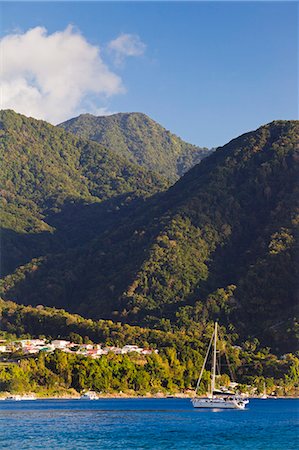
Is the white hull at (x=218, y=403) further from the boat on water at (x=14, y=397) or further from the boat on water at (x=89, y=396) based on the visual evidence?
the boat on water at (x=14, y=397)

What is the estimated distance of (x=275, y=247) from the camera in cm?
16188

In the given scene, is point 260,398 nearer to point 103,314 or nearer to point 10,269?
point 103,314

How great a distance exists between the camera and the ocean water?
155ft

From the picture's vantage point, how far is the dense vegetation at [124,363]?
336ft

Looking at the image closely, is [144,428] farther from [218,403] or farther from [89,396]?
[89,396]

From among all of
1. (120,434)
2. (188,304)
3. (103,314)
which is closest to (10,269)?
(103,314)

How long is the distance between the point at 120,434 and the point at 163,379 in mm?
60973

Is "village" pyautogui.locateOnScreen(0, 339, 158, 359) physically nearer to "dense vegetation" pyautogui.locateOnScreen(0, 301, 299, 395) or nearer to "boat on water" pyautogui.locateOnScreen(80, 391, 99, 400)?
"dense vegetation" pyautogui.locateOnScreen(0, 301, 299, 395)

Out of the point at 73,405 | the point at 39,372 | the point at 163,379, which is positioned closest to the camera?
the point at 73,405

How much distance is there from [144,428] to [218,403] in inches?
912

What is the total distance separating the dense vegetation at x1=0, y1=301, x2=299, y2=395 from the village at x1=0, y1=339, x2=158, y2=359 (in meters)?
3.48

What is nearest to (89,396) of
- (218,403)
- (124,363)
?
(124,363)

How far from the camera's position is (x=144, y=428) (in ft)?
190

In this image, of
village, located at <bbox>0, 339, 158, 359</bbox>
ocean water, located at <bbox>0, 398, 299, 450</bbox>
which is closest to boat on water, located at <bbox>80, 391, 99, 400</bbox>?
village, located at <bbox>0, 339, 158, 359</bbox>
